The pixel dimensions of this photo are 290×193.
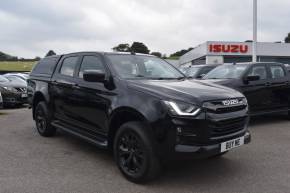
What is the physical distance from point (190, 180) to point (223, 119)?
0.99 meters

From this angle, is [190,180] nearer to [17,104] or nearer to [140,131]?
[140,131]

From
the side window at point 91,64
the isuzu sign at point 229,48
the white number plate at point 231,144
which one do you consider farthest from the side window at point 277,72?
the isuzu sign at point 229,48

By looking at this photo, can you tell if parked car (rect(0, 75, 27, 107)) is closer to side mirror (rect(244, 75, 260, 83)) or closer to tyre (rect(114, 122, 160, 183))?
side mirror (rect(244, 75, 260, 83))

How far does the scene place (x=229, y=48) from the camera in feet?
123

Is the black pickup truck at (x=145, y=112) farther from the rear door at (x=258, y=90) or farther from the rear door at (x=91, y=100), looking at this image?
the rear door at (x=258, y=90)

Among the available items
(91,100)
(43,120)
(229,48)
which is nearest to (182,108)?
(91,100)

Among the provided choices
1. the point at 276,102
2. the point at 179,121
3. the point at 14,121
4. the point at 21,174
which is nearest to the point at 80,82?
the point at 21,174

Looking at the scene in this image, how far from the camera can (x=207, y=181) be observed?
4.58 m

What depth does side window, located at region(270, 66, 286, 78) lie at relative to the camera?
903cm

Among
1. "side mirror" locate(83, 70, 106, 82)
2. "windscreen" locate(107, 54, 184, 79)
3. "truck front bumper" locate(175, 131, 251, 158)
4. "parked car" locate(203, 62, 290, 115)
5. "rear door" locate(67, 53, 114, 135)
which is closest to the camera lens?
"truck front bumper" locate(175, 131, 251, 158)

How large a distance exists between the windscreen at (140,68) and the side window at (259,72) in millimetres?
3329

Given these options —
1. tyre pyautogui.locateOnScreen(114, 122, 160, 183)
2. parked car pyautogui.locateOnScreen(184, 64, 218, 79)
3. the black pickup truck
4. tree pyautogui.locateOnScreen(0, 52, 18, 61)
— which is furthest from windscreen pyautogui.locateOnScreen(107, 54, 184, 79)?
tree pyautogui.locateOnScreen(0, 52, 18, 61)

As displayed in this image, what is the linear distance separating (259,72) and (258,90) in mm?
581

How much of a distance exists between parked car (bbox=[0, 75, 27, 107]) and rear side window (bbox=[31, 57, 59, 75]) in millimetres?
5696
